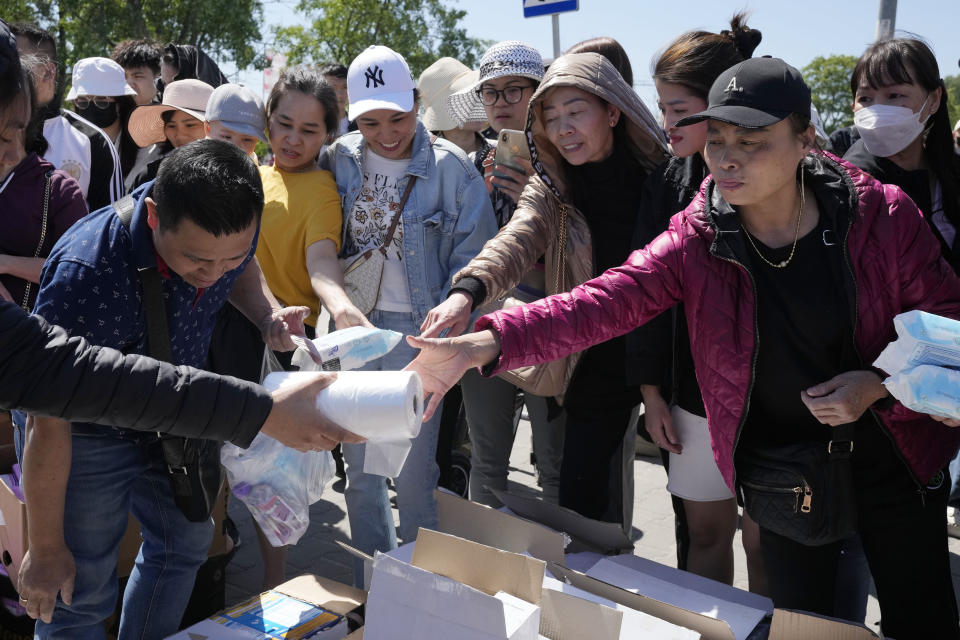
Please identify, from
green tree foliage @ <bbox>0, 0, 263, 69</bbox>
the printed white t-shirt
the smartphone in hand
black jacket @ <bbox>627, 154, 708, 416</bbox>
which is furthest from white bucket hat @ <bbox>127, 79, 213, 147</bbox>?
green tree foliage @ <bbox>0, 0, 263, 69</bbox>

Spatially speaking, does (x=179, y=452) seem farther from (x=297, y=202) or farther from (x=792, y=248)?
(x=792, y=248)

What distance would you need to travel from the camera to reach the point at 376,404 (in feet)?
5.72

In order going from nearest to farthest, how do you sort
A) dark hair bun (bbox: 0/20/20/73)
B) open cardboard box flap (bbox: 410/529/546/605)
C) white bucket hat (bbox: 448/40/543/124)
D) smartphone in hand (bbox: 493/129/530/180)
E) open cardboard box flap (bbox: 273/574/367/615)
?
dark hair bun (bbox: 0/20/20/73)
open cardboard box flap (bbox: 410/529/546/605)
open cardboard box flap (bbox: 273/574/367/615)
smartphone in hand (bbox: 493/129/530/180)
white bucket hat (bbox: 448/40/543/124)

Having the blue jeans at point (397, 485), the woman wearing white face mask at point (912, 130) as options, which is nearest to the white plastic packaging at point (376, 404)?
the blue jeans at point (397, 485)

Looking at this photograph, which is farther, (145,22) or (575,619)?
(145,22)

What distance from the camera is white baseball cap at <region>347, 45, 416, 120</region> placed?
3021 millimetres

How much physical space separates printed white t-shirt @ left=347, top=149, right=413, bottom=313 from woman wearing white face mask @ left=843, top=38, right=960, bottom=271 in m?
1.74

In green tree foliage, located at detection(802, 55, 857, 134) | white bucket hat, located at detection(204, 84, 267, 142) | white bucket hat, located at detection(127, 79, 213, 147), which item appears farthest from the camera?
green tree foliage, located at detection(802, 55, 857, 134)

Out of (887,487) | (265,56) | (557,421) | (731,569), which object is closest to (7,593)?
(557,421)

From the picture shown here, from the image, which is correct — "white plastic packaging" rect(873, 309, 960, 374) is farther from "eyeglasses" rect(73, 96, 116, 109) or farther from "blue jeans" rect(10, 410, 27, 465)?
"eyeglasses" rect(73, 96, 116, 109)

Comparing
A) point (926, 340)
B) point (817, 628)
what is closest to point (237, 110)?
point (926, 340)

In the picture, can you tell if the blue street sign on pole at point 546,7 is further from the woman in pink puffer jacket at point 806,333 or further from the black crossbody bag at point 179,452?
the black crossbody bag at point 179,452

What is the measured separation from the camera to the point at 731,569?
2631mm

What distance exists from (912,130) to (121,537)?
2.97 metres
